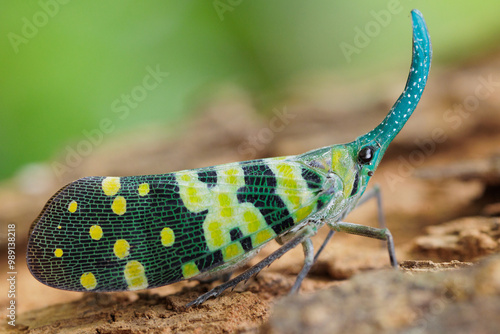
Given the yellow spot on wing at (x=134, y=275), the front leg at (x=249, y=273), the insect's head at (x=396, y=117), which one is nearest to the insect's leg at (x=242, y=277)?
the front leg at (x=249, y=273)

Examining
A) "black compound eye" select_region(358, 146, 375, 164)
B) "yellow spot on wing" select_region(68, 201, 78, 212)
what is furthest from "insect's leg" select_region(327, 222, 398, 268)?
"yellow spot on wing" select_region(68, 201, 78, 212)

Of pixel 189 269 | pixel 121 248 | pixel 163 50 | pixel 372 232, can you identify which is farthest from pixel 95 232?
pixel 163 50

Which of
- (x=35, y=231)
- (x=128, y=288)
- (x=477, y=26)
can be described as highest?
(x=477, y=26)

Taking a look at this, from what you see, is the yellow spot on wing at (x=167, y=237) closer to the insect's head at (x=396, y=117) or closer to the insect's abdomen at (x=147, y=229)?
the insect's abdomen at (x=147, y=229)

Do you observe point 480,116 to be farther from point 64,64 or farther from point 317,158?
point 64,64

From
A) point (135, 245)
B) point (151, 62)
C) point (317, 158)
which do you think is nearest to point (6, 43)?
point (151, 62)
